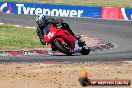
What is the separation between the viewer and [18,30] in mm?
30812

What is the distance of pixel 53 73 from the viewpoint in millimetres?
14648

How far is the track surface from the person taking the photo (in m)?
19.1

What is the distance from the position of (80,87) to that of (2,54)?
842 centimetres

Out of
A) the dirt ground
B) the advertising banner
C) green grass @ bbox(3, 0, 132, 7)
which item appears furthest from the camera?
green grass @ bbox(3, 0, 132, 7)

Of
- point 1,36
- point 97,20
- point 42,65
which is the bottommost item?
point 97,20

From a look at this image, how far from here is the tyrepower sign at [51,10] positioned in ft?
148

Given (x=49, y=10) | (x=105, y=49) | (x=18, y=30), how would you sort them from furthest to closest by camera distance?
(x=49, y=10)
(x=18, y=30)
(x=105, y=49)

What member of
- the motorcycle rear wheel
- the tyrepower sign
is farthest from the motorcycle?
the tyrepower sign

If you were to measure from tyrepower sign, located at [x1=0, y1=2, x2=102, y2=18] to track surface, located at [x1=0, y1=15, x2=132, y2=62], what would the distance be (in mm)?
2122

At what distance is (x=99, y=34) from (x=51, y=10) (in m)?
14.5

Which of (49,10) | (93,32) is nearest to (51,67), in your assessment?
(93,32)

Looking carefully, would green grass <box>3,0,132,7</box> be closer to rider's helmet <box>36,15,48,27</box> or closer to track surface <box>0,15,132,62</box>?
track surface <box>0,15,132,62</box>

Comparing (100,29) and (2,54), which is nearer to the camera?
(2,54)

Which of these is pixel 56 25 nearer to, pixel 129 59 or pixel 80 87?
pixel 129 59
